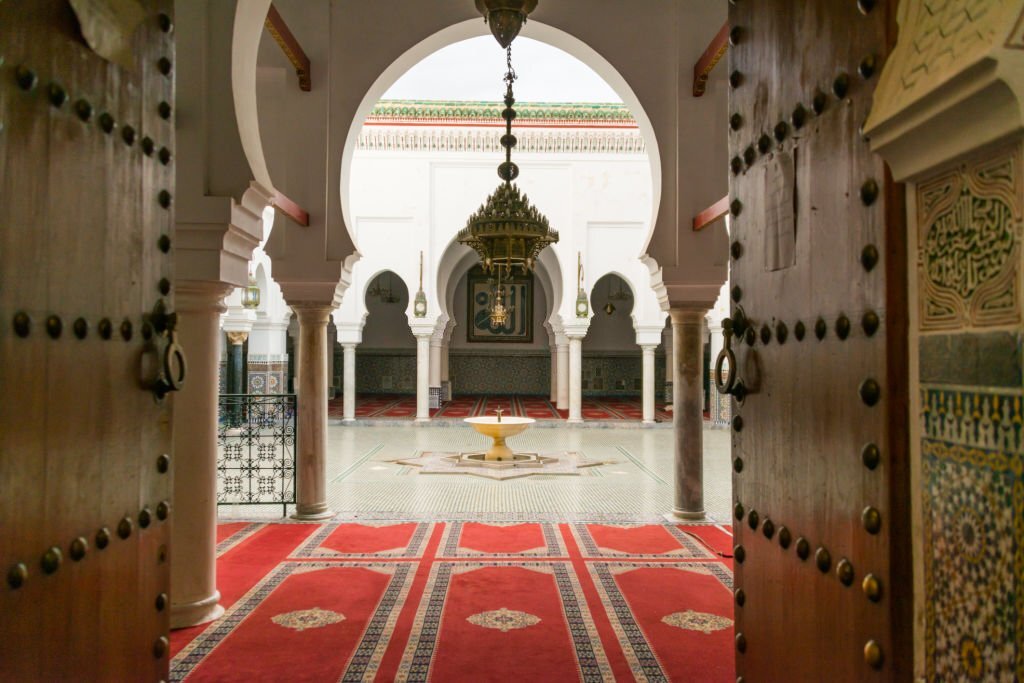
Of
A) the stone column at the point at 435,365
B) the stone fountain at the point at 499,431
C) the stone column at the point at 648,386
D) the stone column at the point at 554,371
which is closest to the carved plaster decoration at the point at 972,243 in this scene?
the stone fountain at the point at 499,431

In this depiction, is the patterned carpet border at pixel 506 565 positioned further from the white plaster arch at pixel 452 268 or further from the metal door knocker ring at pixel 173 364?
the white plaster arch at pixel 452 268

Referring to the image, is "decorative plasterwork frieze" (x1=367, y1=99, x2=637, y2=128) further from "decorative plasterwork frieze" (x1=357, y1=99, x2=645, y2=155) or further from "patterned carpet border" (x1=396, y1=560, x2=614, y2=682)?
"patterned carpet border" (x1=396, y1=560, x2=614, y2=682)

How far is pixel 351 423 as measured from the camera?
1342 centimetres

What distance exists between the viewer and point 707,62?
4.87 metres

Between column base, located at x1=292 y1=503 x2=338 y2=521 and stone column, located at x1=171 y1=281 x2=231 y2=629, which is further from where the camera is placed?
column base, located at x1=292 y1=503 x2=338 y2=521

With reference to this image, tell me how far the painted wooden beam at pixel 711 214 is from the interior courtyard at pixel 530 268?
0.43ft

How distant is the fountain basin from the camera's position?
8750mm

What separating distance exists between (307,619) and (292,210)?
2595 mm


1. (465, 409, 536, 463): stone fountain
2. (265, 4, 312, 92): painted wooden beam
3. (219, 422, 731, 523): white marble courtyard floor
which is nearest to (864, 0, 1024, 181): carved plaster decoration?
(265, 4, 312, 92): painted wooden beam

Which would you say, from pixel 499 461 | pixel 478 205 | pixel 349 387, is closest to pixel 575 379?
pixel 478 205

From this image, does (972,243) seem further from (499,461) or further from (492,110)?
(492,110)

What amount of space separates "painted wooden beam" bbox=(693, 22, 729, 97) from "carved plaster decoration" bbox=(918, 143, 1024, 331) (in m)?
3.81

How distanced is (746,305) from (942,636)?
827 millimetres

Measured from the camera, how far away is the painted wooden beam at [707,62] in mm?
4535
